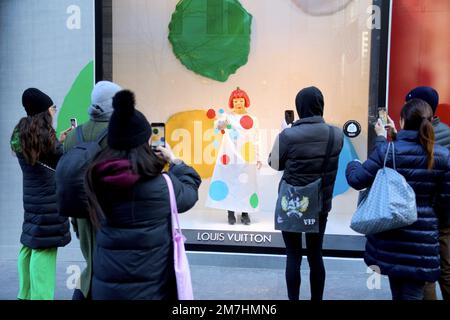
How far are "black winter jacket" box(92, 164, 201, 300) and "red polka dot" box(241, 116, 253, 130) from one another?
3.71 metres

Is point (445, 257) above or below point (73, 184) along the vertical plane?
below

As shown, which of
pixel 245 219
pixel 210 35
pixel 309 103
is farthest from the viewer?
pixel 210 35

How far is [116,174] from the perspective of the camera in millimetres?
2176

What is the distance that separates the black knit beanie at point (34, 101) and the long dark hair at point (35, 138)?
0.20 ft

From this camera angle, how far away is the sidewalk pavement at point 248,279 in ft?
14.0

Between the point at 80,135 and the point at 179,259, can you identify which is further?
the point at 80,135

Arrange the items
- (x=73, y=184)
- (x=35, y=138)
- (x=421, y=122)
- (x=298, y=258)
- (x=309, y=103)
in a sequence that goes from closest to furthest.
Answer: (x=73, y=184) < (x=421, y=122) < (x=35, y=138) < (x=309, y=103) < (x=298, y=258)

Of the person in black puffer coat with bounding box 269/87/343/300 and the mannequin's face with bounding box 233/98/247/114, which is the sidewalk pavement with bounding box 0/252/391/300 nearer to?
the person in black puffer coat with bounding box 269/87/343/300

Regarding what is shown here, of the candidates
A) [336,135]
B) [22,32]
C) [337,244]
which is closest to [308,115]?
[336,135]

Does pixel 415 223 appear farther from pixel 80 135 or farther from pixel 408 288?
pixel 80 135

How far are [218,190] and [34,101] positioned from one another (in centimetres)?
286

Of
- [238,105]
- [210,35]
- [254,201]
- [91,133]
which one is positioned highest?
[210,35]

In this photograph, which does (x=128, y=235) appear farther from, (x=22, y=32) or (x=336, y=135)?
(x=22, y=32)

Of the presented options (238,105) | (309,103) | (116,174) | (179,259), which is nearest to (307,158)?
(309,103)
